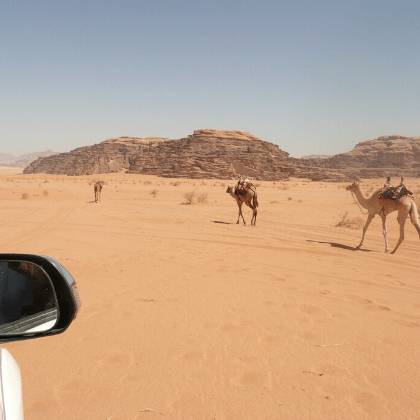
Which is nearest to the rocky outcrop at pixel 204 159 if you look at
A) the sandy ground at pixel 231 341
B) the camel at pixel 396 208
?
the camel at pixel 396 208

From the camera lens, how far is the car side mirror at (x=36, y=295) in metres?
1.37

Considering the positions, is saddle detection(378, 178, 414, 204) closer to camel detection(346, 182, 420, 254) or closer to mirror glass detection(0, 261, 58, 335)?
camel detection(346, 182, 420, 254)

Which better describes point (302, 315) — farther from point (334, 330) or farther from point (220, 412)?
point (220, 412)

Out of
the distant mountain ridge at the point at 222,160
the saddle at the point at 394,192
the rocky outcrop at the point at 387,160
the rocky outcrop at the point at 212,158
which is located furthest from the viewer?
the rocky outcrop at the point at 387,160

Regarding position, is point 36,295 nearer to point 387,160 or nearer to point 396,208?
point 396,208

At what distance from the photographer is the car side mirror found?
1374 mm

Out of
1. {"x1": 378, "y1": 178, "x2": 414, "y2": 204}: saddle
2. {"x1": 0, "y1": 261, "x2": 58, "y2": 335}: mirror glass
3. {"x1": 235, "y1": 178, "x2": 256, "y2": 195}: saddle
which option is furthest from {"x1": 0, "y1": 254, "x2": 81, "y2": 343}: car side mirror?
{"x1": 235, "y1": 178, "x2": 256, "y2": 195}: saddle

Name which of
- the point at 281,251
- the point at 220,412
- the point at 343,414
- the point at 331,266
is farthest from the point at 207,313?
the point at 281,251

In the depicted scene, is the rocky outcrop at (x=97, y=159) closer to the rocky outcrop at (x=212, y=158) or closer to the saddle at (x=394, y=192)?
the rocky outcrop at (x=212, y=158)

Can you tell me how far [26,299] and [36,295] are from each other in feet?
0.14

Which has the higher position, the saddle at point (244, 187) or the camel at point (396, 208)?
the saddle at point (244, 187)

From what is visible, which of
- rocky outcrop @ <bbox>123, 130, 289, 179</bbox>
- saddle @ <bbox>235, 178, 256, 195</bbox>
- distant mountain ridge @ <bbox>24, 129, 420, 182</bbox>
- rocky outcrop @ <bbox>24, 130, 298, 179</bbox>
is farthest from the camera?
rocky outcrop @ <bbox>24, 130, 298, 179</bbox>

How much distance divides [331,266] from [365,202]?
335cm

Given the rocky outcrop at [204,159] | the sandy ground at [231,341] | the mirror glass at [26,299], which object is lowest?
the sandy ground at [231,341]
